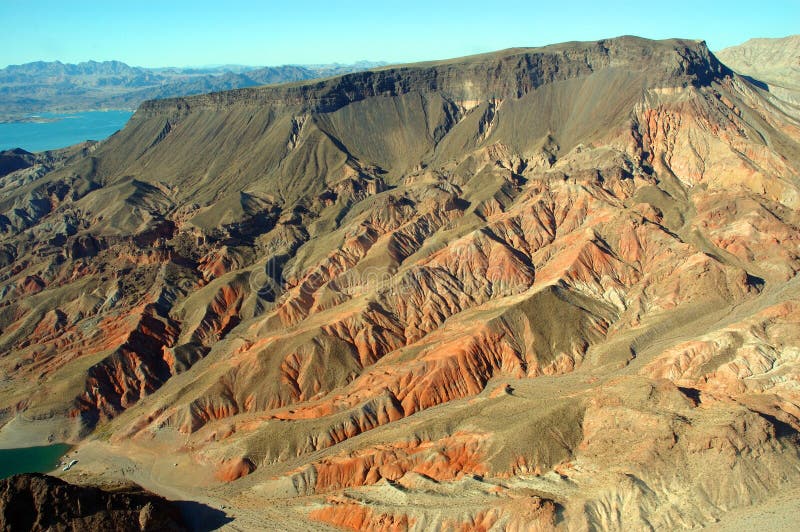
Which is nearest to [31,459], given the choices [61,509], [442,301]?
[61,509]

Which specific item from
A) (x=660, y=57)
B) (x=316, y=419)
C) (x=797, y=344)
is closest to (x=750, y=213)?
(x=797, y=344)

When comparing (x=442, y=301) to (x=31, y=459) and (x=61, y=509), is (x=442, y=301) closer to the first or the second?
(x=31, y=459)

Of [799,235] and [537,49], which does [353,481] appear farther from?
[537,49]

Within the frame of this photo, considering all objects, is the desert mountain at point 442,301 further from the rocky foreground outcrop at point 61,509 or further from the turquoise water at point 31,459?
the rocky foreground outcrop at point 61,509

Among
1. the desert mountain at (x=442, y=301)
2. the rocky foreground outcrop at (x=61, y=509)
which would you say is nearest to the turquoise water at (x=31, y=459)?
the desert mountain at (x=442, y=301)

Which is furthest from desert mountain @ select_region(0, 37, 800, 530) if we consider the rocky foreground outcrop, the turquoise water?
the rocky foreground outcrop
